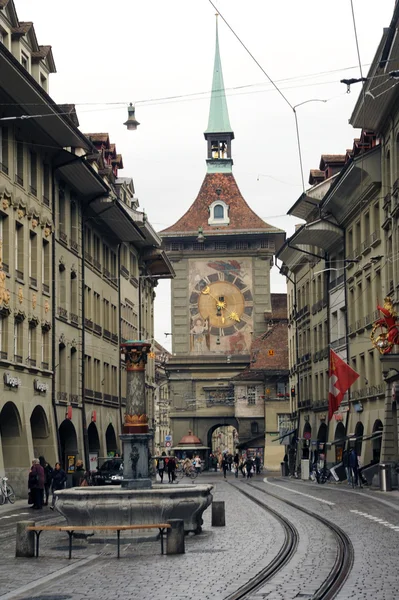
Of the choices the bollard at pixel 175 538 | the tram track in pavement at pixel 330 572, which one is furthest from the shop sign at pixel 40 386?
the bollard at pixel 175 538

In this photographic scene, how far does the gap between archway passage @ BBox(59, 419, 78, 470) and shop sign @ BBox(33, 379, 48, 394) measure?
5780 millimetres

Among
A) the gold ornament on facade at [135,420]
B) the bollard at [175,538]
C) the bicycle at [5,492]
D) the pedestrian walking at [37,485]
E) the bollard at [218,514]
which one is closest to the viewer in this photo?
the bollard at [175,538]

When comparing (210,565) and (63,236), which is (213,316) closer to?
(63,236)

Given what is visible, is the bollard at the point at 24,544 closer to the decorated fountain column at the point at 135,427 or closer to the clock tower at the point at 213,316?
the decorated fountain column at the point at 135,427

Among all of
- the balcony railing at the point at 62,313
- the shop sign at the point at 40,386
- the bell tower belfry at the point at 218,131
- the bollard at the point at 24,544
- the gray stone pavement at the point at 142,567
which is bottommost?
the gray stone pavement at the point at 142,567

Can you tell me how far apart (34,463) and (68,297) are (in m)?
19.5

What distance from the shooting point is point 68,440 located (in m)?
55.6

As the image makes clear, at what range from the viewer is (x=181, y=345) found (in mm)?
110000

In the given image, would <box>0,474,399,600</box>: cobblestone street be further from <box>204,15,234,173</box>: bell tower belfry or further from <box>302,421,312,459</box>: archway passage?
<box>204,15,234,173</box>: bell tower belfry

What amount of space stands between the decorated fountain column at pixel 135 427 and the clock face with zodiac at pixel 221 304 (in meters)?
81.2

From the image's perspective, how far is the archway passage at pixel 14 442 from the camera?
148 ft

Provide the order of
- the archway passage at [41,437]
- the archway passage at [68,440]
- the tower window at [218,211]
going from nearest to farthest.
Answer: the archway passage at [41,437]
the archway passage at [68,440]
the tower window at [218,211]

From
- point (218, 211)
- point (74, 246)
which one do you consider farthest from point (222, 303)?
point (74, 246)

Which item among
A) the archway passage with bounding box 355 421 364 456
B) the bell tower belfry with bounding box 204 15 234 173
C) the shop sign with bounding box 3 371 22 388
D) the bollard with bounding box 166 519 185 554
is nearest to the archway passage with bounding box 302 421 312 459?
the archway passage with bounding box 355 421 364 456
